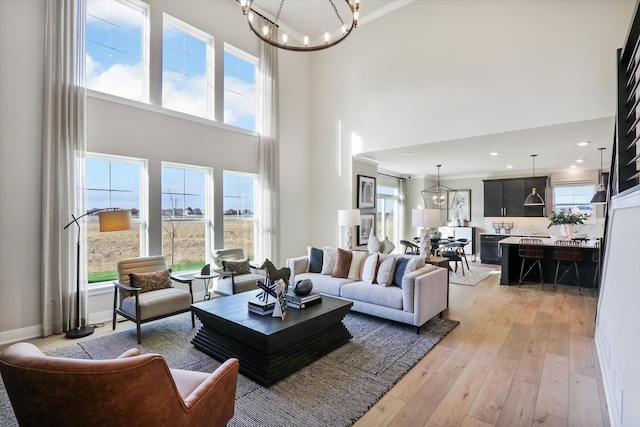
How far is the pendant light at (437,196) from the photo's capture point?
34.6 ft

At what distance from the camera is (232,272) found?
4.66 metres

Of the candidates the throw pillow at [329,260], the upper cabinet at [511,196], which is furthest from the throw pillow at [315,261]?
the upper cabinet at [511,196]

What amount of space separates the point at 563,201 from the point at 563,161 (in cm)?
178

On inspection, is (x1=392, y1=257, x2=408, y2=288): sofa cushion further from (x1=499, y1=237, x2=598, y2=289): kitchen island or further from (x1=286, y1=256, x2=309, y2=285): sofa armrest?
(x1=499, y1=237, x2=598, y2=289): kitchen island

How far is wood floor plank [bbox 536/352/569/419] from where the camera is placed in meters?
2.31

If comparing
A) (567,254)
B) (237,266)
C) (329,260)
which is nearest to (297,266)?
(329,260)

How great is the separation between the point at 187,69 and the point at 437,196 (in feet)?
27.3

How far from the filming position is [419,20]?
219 inches

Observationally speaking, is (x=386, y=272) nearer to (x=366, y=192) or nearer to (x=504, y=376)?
(x=504, y=376)

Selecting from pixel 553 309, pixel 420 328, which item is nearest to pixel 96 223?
pixel 420 328

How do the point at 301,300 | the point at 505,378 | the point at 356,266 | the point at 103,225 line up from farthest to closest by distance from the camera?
the point at 356,266, the point at 103,225, the point at 301,300, the point at 505,378

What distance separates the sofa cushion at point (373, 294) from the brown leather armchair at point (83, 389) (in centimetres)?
302

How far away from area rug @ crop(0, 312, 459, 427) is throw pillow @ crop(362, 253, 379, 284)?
0.50 meters

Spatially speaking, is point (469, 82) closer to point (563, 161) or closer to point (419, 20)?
point (419, 20)
